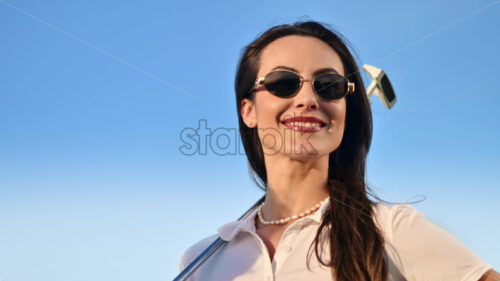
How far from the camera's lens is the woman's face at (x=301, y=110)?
2.74 metres

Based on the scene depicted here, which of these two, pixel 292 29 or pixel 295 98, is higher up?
pixel 292 29

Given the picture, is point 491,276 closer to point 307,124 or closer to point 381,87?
point 307,124

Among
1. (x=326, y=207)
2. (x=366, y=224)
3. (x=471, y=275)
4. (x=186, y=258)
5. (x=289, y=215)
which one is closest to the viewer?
(x=471, y=275)

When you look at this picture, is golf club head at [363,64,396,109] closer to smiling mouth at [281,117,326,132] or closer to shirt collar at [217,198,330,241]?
smiling mouth at [281,117,326,132]

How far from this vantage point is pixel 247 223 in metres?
→ 2.96

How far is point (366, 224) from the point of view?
2412 millimetres

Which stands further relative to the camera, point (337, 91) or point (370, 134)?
point (370, 134)

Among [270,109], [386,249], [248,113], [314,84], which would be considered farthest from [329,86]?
[386,249]

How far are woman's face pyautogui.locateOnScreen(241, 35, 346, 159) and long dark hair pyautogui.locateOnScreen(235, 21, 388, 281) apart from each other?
19 cm

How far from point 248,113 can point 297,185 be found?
739 mm

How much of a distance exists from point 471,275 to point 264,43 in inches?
84.7

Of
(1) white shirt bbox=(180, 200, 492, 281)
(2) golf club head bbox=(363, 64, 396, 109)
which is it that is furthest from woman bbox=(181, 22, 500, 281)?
(2) golf club head bbox=(363, 64, 396, 109)

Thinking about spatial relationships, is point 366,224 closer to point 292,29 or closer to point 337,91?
point 337,91

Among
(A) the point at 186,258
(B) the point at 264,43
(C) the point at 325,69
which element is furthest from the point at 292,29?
(A) the point at 186,258
